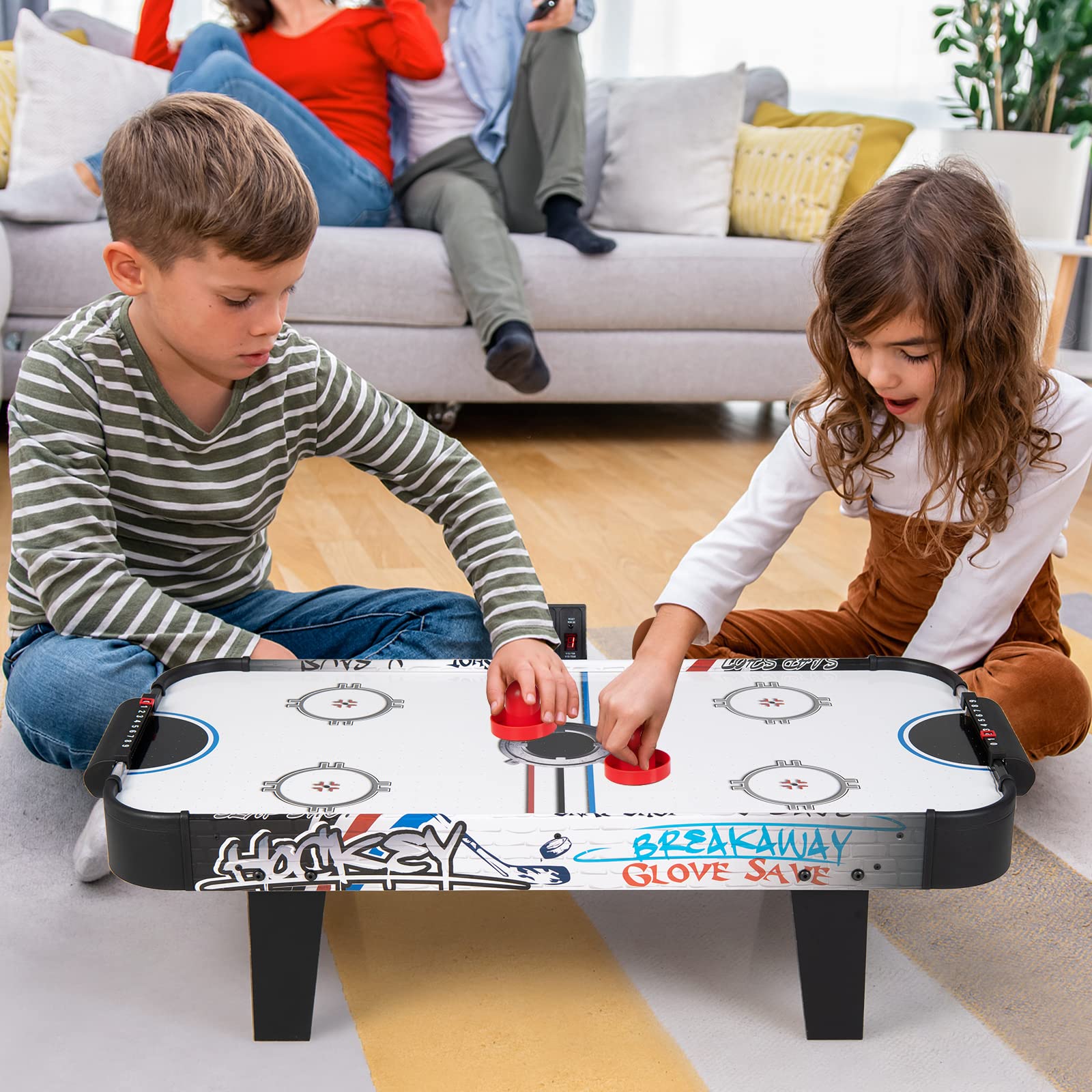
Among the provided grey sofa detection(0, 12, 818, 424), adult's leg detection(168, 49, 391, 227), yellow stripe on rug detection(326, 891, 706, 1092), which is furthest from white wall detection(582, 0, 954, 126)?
yellow stripe on rug detection(326, 891, 706, 1092)

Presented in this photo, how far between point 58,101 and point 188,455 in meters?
1.64

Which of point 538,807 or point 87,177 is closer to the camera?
point 538,807

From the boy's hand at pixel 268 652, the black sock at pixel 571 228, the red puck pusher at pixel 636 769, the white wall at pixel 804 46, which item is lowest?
the boy's hand at pixel 268 652

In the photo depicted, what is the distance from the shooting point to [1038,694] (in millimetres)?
1002

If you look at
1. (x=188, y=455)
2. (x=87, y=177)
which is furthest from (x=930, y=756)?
(x=87, y=177)

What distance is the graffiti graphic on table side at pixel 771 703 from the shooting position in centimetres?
84

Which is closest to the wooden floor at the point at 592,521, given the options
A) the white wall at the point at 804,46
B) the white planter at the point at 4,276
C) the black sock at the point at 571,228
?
the white planter at the point at 4,276

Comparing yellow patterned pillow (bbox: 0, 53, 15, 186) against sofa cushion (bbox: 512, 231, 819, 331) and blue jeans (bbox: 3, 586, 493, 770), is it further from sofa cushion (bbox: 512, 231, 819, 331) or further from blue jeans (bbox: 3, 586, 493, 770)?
blue jeans (bbox: 3, 586, 493, 770)

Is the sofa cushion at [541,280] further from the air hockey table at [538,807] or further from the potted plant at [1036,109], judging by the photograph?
the air hockey table at [538,807]

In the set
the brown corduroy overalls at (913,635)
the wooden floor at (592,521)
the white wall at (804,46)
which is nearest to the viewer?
the brown corduroy overalls at (913,635)

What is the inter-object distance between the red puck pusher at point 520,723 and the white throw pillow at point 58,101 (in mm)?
1823

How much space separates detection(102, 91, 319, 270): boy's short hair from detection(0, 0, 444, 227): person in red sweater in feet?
4.46

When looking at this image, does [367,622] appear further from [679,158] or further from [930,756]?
[679,158]

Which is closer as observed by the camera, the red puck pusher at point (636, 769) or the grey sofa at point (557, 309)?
the red puck pusher at point (636, 769)
